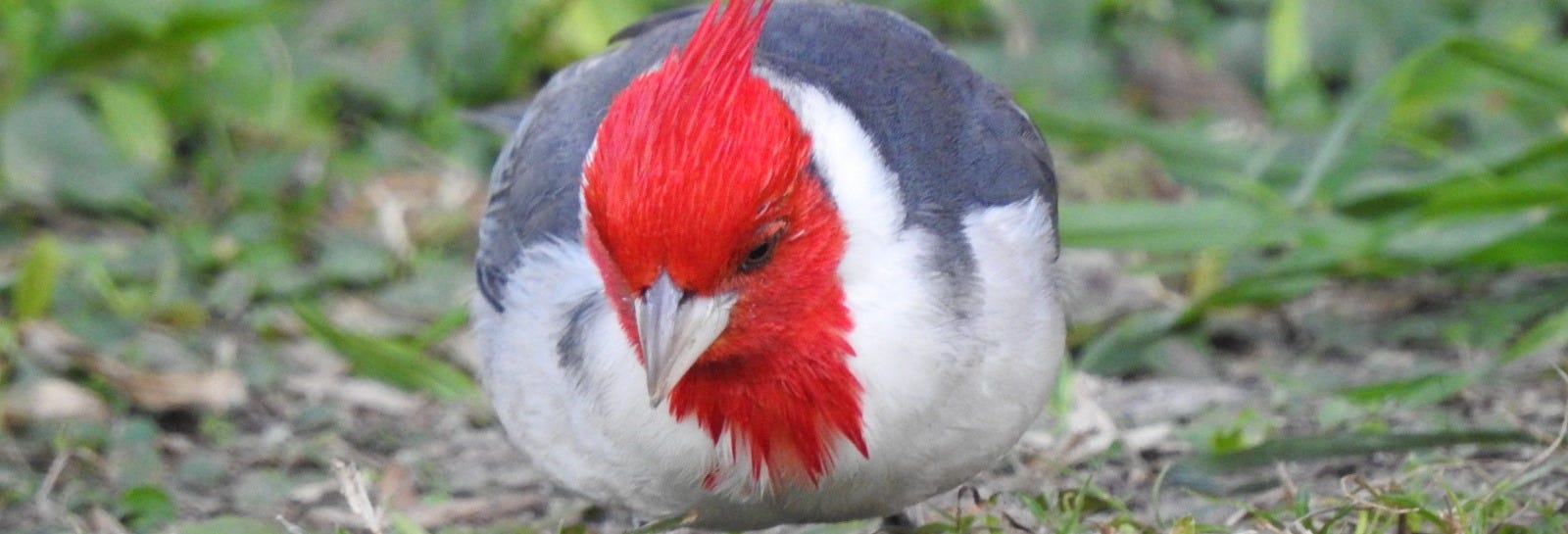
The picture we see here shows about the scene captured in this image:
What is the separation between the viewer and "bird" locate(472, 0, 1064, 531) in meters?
2.87

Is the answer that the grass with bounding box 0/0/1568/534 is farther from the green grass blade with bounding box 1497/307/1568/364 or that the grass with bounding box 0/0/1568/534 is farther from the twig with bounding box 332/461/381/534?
the twig with bounding box 332/461/381/534

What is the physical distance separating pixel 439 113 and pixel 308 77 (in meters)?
0.41

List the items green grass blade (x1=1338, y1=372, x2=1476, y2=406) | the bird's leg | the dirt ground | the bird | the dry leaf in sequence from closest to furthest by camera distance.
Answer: the bird < the bird's leg < the dirt ground < green grass blade (x1=1338, y1=372, x2=1476, y2=406) < the dry leaf

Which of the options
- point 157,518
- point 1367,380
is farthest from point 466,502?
point 1367,380

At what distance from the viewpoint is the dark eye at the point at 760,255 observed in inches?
115

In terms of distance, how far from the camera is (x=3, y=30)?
5.75m

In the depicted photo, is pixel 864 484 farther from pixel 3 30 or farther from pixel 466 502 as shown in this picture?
pixel 3 30

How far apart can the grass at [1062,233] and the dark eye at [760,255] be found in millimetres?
793

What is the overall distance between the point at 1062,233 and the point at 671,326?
221 centimetres

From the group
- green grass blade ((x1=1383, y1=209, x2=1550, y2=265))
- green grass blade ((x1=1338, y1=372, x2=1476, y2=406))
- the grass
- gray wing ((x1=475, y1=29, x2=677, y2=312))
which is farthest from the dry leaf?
green grass blade ((x1=1383, y1=209, x2=1550, y2=265))

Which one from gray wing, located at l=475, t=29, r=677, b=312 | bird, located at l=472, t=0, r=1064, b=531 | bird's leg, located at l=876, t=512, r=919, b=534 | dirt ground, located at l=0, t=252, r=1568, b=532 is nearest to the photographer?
bird, located at l=472, t=0, r=1064, b=531

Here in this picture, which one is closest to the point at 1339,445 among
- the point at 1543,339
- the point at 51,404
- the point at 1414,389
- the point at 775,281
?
the point at 1414,389

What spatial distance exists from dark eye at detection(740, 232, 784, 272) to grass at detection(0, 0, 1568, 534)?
79 centimetres

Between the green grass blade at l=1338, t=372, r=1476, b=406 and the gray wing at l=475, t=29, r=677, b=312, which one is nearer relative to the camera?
the gray wing at l=475, t=29, r=677, b=312
